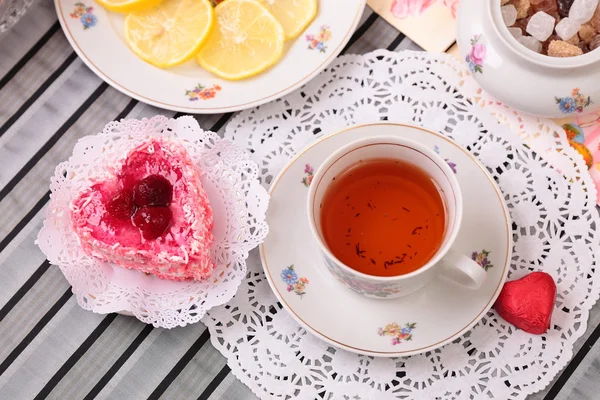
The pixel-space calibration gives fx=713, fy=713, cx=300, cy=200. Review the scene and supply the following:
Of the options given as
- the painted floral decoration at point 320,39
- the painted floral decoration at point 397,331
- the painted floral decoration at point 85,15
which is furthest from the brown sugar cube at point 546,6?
the painted floral decoration at point 85,15

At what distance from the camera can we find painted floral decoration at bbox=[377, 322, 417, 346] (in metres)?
1.14

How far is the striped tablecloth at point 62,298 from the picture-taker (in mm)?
1224

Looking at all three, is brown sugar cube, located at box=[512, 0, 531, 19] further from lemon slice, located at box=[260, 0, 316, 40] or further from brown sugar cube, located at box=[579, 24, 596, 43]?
lemon slice, located at box=[260, 0, 316, 40]

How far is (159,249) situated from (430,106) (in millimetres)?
544

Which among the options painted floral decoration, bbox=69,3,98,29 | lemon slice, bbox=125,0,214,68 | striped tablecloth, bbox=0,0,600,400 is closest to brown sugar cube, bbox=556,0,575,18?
striped tablecloth, bbox=0,0,600,400

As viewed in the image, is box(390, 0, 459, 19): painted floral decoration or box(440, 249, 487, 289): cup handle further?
box(390, 0, 459, 19): painted floral decoration

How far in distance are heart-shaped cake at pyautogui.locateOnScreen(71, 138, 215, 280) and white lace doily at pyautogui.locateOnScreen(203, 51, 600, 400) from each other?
0.13m

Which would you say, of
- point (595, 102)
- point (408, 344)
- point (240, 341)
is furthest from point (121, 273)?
point (595, 102)

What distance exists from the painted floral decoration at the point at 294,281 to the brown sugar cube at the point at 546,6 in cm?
62

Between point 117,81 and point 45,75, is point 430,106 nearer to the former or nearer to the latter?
point 117,81

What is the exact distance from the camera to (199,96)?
50.2 inches

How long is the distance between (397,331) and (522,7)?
59 centimetres

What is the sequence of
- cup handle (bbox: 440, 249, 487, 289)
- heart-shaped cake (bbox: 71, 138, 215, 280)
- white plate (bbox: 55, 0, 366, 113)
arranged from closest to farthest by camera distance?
cup handle (bbox: 440, 249, 487, 289) < heart-shaped cake (bbox: 71, 138, 215, 280) < white plate (bbox: 55, 0, 366, 113)

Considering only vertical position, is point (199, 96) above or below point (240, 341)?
above
